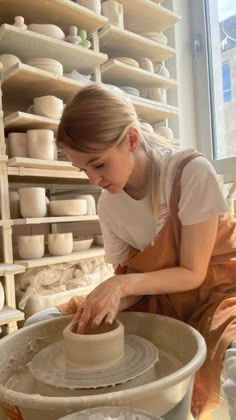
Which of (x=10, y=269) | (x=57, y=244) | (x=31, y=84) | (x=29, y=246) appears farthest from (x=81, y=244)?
(x=31, y=84)

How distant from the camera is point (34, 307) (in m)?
1.28

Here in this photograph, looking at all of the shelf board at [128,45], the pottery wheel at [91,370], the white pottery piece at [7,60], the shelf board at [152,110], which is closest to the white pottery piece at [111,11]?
the shelf board at [128,45]

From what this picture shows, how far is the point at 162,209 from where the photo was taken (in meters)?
0.88

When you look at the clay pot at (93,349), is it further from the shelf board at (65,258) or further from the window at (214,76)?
the window at (214,76)

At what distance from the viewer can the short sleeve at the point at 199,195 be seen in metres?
0.80

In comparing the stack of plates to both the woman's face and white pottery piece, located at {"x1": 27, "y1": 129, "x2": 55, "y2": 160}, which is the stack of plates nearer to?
white pottery piece, located at {"x1": 27, "y1": 129, "x2": 55, "y2": 160}

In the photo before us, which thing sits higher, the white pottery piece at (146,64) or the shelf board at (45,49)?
the white pottery piece at (146,64)

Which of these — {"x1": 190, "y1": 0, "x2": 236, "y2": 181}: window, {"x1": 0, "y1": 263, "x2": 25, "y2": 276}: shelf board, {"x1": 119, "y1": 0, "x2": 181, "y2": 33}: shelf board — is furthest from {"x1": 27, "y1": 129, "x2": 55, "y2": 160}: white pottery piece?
{"x1": 190, "y1": 0, "x2": 236, "y2": 181}: window

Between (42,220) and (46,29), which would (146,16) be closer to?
(46,29)

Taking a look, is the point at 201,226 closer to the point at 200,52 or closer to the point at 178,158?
the point at 178,158

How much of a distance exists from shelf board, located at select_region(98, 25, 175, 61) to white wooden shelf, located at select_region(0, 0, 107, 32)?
0.31 feet

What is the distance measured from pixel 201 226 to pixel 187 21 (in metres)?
1.92

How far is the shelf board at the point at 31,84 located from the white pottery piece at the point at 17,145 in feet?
0.70

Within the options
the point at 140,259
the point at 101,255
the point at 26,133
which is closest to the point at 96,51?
the point at 26,133
